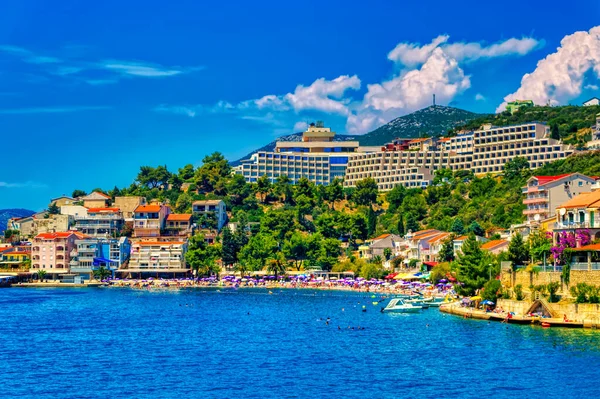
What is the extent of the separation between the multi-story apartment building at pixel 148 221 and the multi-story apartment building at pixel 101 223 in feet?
11.5

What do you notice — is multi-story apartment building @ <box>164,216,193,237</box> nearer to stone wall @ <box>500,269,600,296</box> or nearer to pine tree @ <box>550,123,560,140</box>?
pine tree @ <box>550,123,560,140</box>

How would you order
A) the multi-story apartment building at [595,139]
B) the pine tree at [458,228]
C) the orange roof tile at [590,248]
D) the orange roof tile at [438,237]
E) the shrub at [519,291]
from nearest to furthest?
the orange roof tile at [590,248], the shrub at [519,291], the orange roof tile at [438,237], the pine tree at [458,228], the multi-story apartment building at [595,139]

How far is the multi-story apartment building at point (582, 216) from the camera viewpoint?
68.0m

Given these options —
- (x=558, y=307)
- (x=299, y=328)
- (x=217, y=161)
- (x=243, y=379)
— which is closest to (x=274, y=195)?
(x=217, y=161)

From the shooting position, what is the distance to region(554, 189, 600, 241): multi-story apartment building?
68000mm

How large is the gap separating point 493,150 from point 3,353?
11595 cm

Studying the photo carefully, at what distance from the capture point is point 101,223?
157250mm

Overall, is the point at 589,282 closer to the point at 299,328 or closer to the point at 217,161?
the point at 299,328

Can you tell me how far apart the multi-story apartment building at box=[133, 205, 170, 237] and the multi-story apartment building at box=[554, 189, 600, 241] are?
92746 mm

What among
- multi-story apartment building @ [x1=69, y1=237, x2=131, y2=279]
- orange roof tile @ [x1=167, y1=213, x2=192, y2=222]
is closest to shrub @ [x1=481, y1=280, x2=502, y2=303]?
multi-story apartment building @ [x1=69, y1=237, x2=131, y2=279]

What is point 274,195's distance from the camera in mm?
170250

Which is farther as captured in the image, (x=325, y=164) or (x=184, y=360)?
(x=325, y=164)

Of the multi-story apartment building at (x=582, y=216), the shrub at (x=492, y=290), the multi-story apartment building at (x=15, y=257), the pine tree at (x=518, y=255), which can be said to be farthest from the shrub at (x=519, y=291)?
the multi-story apartment building at (x=15, y=257)

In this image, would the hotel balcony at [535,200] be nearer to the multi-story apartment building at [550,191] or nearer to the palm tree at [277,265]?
the multi-story apartment building at [550,191]
